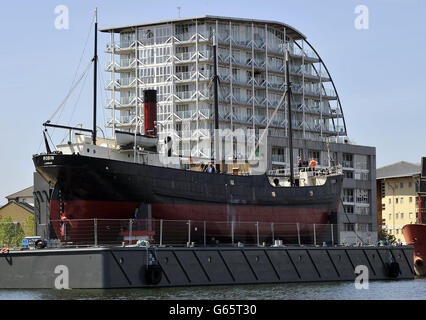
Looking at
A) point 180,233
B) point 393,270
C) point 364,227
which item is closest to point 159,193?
point 180,233

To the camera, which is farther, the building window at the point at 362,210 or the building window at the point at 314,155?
the building window at the point at 362,210

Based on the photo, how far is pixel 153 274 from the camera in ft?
131

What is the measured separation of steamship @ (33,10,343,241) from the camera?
1806 inches

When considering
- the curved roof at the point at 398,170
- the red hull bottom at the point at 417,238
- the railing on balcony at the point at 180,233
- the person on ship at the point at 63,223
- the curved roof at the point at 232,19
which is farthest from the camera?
the curved roof at the point at 398,170

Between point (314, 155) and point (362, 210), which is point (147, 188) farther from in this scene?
point (362, 210)

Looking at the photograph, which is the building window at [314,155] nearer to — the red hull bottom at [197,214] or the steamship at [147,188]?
the red hull bottom at [197,214]

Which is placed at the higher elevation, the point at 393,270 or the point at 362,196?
the point at 362,196

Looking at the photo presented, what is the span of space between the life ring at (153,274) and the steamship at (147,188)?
221 inches

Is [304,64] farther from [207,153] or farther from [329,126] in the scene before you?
[207,153]

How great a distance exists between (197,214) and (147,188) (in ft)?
12.2

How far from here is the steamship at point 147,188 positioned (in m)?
45.9

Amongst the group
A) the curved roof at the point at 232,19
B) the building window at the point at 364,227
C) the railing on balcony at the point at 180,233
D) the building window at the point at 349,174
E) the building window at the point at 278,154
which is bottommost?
the building window at the point at 364,227

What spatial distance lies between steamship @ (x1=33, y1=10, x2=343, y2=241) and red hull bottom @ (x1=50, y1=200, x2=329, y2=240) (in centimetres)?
5

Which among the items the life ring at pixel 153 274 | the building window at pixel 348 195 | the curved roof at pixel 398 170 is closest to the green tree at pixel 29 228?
the life ring at pixel 153 274
